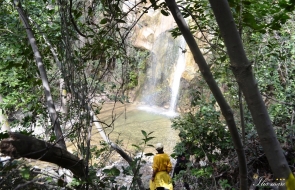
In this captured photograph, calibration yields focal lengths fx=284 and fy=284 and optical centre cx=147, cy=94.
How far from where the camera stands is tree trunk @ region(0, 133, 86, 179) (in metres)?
1.30

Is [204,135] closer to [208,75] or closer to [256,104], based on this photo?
[208,75]

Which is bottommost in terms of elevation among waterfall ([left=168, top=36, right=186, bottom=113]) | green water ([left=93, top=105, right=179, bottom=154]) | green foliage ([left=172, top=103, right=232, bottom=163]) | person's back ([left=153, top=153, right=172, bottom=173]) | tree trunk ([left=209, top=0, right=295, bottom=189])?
tree trunk ([left=209, top=0, right=295, bottom=189])

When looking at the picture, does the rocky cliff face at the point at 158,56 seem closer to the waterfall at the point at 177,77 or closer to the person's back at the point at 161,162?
the waterfall at the point at 177,77

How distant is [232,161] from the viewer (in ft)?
15.8

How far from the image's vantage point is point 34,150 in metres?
1.38

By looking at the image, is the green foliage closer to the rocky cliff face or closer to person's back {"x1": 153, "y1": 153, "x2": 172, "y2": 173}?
person's back {"x1": 153, "y1": 153, "x2": 172, "y2": 173}

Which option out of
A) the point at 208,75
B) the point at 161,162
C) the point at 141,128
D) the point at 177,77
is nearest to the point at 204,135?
the point at 161,162

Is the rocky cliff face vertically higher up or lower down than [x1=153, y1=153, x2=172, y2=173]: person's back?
higher up

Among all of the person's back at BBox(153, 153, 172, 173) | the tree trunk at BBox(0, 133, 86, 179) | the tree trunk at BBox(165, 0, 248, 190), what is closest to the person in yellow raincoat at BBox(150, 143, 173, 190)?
the person's back at BBox(153, 153, 172, 173)

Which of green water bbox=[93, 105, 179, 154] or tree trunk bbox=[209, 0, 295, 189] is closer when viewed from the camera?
tree trunk bbox=[209, 0, 295, 189]

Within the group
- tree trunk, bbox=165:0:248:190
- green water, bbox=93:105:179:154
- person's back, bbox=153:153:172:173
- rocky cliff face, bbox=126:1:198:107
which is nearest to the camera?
tree trunk, bbox=165:0:248:190

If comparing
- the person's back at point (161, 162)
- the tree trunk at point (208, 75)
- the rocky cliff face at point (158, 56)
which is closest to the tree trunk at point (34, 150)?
the tree trunk at point (208, 75)

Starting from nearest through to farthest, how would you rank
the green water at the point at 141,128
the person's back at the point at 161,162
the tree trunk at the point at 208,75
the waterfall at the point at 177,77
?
the tree trunk at the point at 208,75
the person's back at the point at 161,162
the green water at the point at 141,128
the waterfall at the point at 177,77

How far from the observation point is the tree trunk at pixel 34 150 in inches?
51.1
